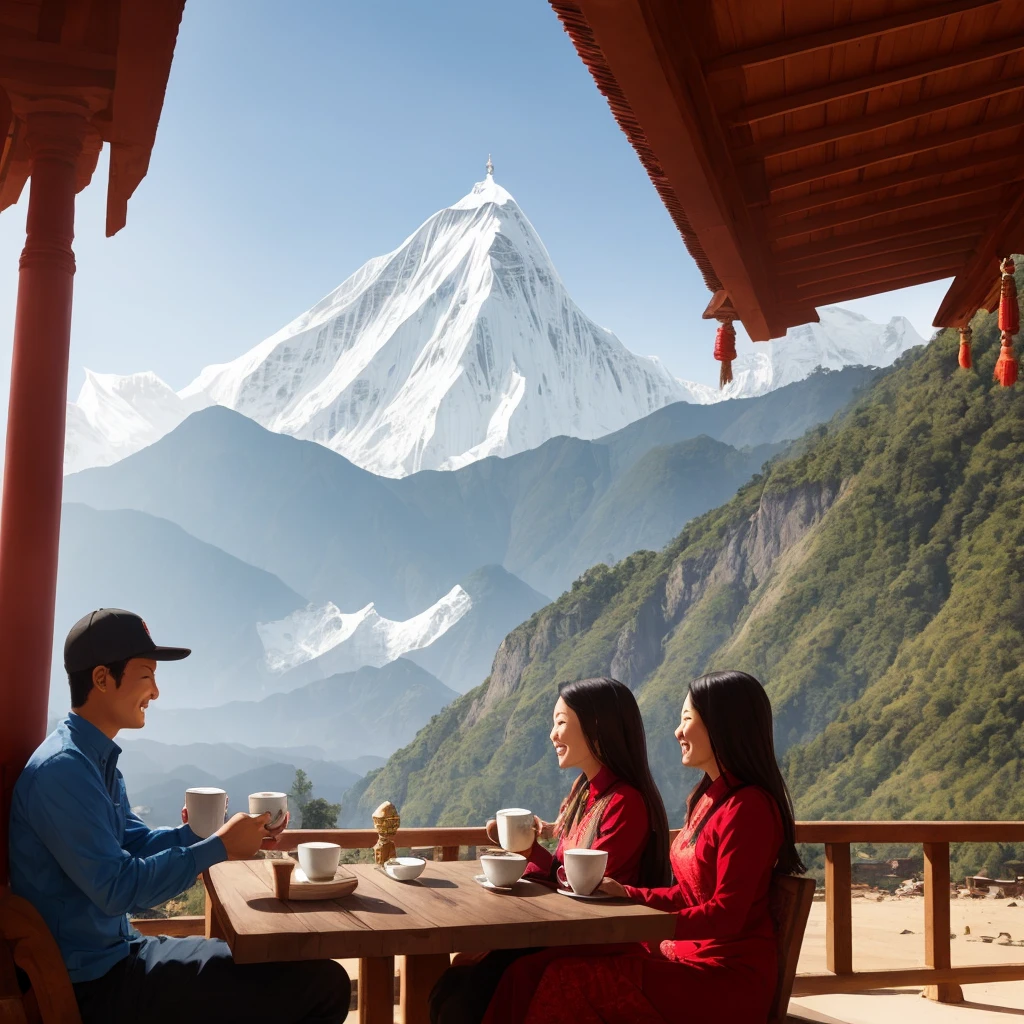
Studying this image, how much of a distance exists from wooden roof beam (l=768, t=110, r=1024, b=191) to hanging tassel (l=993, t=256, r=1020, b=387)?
563mm

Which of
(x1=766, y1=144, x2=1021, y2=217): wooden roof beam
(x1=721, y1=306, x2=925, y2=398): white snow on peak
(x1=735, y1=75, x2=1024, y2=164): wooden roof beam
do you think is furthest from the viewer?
(x1=721, y1=306, x2=925, y2=398): white snow on peak

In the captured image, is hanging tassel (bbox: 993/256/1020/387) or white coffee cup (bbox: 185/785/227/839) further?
hanging tassel (bbox: 993/256/1020/387)

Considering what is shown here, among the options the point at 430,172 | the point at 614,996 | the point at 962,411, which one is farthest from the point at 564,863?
the point at 430,172

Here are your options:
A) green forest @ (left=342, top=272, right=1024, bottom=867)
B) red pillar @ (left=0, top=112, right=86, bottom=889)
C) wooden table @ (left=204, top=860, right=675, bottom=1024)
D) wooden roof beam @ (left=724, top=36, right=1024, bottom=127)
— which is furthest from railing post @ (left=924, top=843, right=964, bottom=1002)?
green forest @ (left=342, top=272, right=1024, bottom=867)

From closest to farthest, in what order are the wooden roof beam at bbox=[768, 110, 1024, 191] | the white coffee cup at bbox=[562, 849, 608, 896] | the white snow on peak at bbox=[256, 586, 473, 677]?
1. the white coffee cup at bbox=[562, 849, 608, 896]
2. the wooden roof beam at bbox=[768, 110, 1024, 191]
3. the white snow on peak at bbox=[256, 586, 473, 677]

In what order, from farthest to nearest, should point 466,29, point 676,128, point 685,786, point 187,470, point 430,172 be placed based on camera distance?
1. point 187,470
2. point 430,172
3. point 466,29
4. point 685,786
5. point 676,128

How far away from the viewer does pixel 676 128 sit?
2.42m

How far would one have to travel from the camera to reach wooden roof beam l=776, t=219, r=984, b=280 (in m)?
3.63

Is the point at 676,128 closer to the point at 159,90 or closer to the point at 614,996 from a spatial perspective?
the point at 159,90

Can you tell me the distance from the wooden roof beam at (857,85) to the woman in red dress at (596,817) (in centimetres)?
145

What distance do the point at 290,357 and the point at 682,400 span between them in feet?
101

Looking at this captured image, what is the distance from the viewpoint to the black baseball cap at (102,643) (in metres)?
1.99

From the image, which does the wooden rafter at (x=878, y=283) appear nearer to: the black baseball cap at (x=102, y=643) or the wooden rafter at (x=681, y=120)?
the wooden rafter at (x=681, y=120)

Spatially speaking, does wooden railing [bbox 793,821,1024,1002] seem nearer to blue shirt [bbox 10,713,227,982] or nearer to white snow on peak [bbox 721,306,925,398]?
blue shirt [bbox 10,713,227,982]
